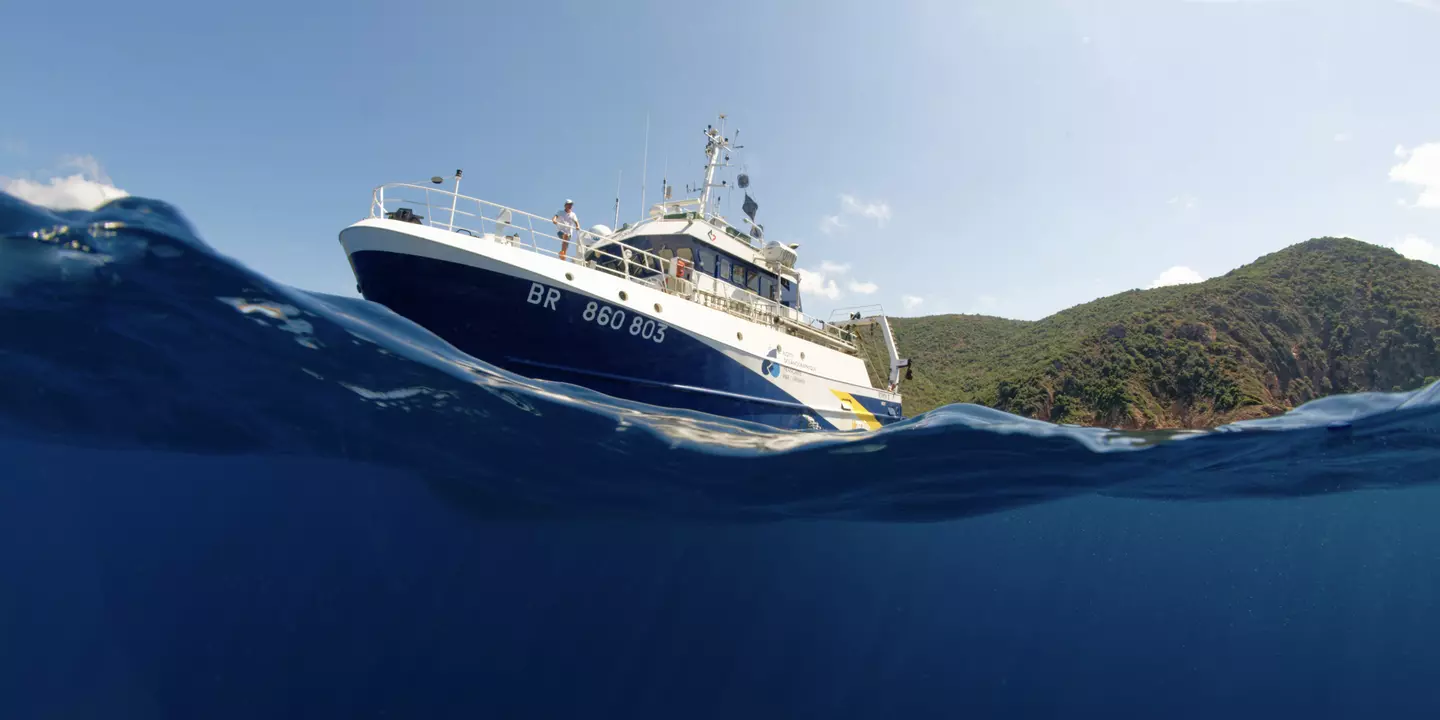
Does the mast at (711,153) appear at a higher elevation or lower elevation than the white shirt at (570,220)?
higher

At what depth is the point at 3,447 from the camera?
1029cm

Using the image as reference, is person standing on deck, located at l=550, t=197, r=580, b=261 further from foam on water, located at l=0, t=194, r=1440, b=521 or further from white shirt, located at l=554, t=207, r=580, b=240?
foam on water, located at l=0, t=194, r=1440, b=521

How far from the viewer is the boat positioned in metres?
8.16

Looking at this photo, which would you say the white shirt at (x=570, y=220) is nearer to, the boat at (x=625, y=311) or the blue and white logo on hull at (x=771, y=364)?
the boat at (x=625, y=311)

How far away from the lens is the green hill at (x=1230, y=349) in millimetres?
21312

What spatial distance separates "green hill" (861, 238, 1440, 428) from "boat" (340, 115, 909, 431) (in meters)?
5.61

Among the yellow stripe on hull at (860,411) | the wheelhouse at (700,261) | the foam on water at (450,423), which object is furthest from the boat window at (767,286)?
the foam on water at (450,423)

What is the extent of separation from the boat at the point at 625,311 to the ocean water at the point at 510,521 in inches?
43.7

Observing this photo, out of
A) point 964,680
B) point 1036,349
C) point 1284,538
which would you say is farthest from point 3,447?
point 1036,349

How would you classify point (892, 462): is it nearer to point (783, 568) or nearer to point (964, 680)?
point (783, 568)

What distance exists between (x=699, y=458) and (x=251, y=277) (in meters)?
5.64

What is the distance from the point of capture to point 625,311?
9477mm

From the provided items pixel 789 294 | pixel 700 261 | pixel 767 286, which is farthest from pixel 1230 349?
pixel 700 261

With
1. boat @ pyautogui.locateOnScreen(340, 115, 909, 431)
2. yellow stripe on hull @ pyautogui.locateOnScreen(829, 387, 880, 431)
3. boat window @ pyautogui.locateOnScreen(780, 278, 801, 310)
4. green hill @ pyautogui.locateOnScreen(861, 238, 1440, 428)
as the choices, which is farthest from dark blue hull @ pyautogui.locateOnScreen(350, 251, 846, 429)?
green hill @ pyautogui.locateOnScreen(861, 238, 1440, 428)
